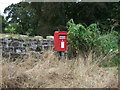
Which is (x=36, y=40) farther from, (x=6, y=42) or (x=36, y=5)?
(x=36, y=5)

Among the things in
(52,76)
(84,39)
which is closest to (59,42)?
(84,39)

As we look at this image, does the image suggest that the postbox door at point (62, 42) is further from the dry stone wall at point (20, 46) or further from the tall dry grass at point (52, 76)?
the tall dry grass at point (52, 76)

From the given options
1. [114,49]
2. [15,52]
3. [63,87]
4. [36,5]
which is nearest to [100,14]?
[36,5]

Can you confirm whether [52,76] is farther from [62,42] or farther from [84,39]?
[84,39]

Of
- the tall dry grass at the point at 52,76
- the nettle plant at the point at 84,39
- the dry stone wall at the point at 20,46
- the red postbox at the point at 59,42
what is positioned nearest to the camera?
the tall dry grass at the point at 52,76

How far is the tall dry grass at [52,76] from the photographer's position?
10.9 ft

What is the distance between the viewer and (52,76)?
3701mm

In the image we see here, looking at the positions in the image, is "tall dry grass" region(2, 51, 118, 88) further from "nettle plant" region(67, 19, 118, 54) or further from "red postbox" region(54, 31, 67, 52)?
"nettle plant" region(67, 19, 118, 54)

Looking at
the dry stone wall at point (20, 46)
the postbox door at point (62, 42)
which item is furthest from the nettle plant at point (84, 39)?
the dry stone wall at point (20, 46)

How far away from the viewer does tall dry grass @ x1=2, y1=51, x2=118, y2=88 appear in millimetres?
3334

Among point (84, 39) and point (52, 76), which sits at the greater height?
point (84, 39)

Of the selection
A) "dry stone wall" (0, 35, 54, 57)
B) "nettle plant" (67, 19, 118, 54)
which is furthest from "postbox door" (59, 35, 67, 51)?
"dry stone wall" (0, 35, 54, 57)

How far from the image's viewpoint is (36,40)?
5.20m

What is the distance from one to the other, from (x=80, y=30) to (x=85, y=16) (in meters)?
6.65
